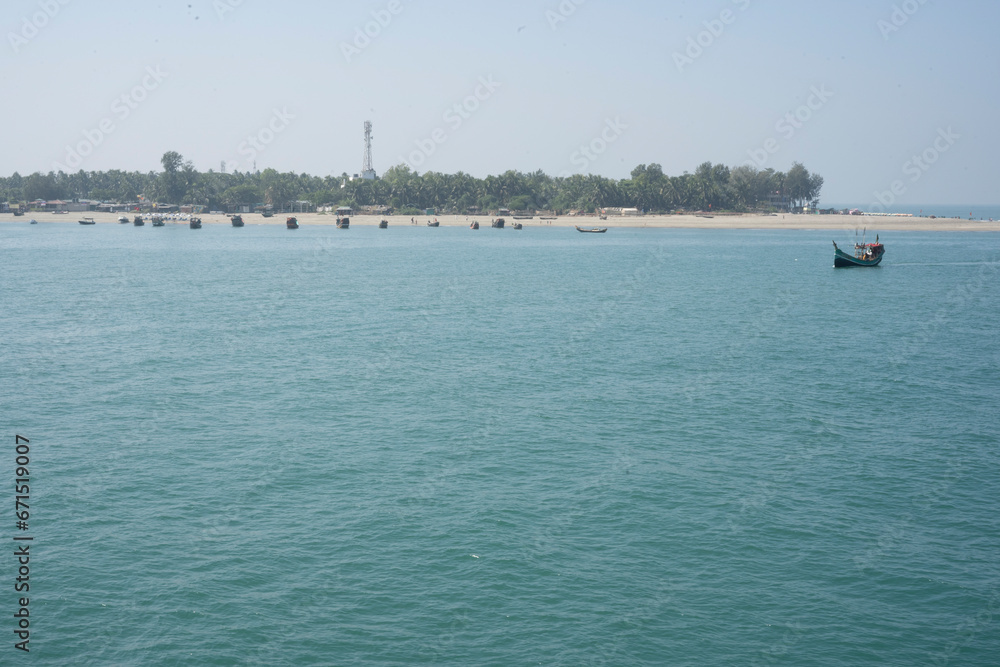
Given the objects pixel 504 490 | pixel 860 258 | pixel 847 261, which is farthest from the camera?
pixel 847 261

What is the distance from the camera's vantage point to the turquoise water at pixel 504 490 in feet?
57.1

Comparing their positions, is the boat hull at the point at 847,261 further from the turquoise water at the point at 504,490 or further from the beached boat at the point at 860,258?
the turquoise water at the point at 504,490

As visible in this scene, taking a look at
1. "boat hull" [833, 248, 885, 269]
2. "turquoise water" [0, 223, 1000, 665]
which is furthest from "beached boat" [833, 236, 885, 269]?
"turquoise water" [0, 223, 1000, 665]

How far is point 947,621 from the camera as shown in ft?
59.4

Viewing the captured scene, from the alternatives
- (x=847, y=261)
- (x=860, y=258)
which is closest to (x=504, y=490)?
(x=847, y=261)

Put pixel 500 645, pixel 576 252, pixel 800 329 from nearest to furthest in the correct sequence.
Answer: pixel 500 645 < pixel 800 329 < pixel 576 252

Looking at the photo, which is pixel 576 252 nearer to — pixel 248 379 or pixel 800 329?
pixel 800 329

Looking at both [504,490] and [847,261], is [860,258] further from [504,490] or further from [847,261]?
[504,490]

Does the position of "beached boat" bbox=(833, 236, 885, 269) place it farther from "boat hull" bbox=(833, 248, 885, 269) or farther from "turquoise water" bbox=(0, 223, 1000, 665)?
"turquoise water" bbox=(0, 223, 1000, 665)

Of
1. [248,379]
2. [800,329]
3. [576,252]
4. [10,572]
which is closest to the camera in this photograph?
[10,572]

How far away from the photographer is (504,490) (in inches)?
993

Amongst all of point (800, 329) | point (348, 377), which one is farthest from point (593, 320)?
point (348, 377)

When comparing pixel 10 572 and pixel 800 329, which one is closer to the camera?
pixel 10 572

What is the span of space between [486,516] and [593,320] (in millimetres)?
38775
